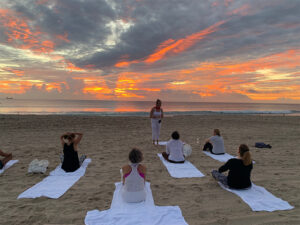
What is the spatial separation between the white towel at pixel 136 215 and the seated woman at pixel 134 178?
0.45ft

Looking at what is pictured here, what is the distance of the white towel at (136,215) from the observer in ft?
9.84

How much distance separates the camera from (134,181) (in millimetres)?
3520

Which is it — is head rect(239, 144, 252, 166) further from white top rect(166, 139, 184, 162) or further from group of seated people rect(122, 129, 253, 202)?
white top rect(166, 139, 184, 162)

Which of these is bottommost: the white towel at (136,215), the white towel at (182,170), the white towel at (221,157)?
the white towel at (136,215)

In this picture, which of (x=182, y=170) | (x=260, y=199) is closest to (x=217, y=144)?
(x=182, y=170)

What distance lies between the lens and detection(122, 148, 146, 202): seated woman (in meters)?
3.47

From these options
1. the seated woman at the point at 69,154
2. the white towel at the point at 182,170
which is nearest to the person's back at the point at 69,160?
the seated woman at the point at 69,154

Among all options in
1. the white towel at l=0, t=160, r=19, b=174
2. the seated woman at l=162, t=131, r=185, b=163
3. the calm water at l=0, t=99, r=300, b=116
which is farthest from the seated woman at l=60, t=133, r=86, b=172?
the calm water at l=0, t=99, r=300, b=116

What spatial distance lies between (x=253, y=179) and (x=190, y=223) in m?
2.72

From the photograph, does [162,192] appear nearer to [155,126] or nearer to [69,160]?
[69,160]

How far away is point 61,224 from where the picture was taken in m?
2.99

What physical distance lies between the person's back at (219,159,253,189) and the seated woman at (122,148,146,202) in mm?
1894

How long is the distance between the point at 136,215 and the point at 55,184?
7.91 ft

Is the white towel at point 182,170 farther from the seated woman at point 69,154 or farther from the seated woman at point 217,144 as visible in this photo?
the seated woman at point 69,154
